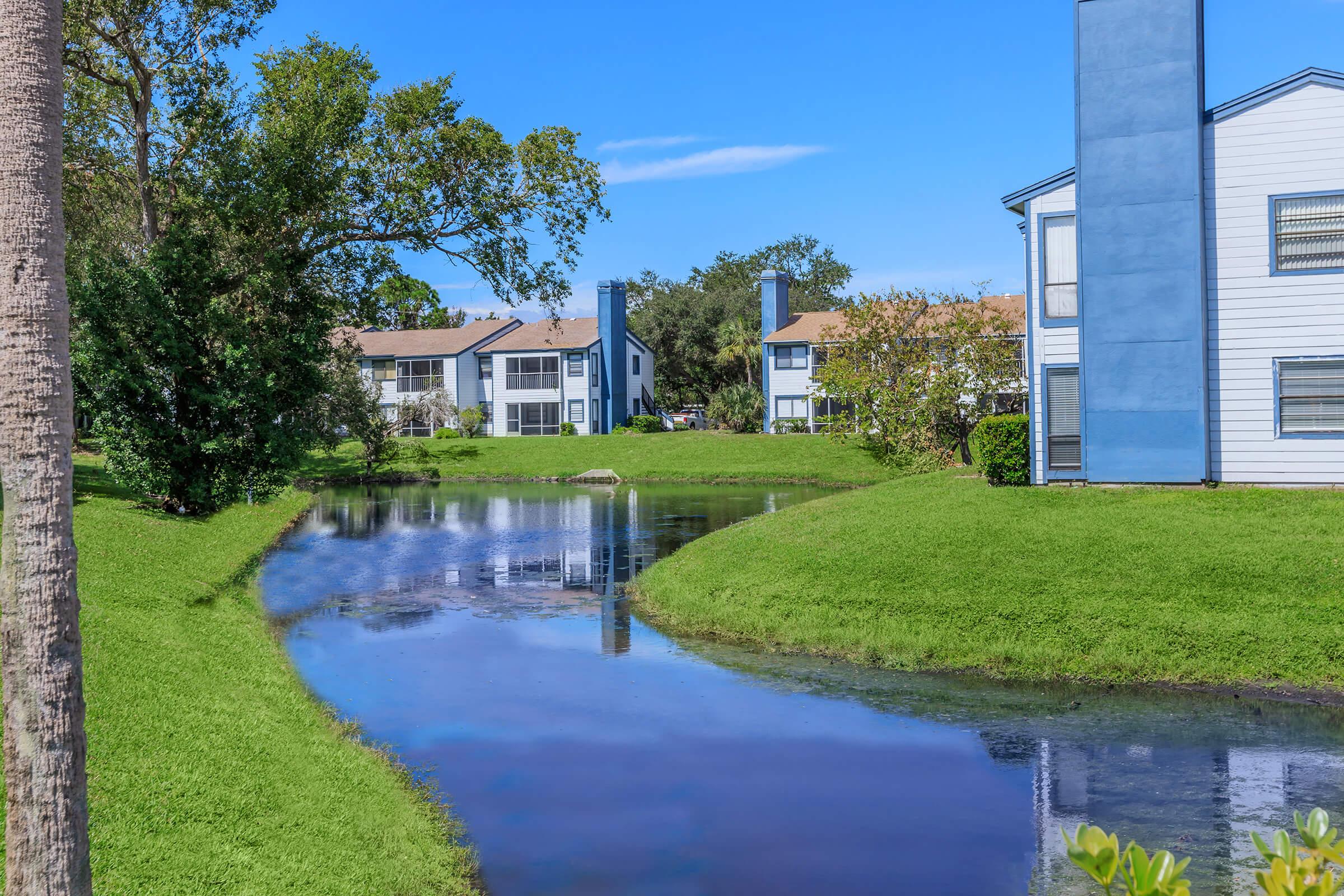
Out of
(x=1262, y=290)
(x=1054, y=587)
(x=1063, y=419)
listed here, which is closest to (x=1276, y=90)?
(x=1262, y=290)

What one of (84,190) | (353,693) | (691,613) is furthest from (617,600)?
(84,190)

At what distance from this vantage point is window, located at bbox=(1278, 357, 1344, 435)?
20625 mm

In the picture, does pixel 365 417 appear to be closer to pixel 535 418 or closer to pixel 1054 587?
pixel 535 418

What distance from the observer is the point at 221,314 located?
26641 millimetres

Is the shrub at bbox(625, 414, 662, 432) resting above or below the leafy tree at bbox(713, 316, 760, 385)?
Result: below

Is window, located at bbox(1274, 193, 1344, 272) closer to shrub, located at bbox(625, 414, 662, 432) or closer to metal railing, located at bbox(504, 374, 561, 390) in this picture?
shrub, located at bbox(625, 414, 662, 432)

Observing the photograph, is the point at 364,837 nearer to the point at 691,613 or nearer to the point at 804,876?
the point at 804,876

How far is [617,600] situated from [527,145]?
44.0 feet

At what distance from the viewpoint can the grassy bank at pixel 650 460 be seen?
159ft

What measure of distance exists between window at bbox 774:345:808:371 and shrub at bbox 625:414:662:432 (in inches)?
339

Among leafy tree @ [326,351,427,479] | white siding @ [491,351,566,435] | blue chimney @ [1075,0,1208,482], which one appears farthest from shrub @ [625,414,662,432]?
blue chimney @ [1075,0,1208,482]

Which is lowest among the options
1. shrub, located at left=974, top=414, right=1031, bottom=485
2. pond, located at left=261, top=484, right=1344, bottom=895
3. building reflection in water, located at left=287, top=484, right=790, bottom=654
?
pond, located at left=261, top=484, right=1344, bottom=895

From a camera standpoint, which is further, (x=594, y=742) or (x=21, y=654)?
(x=594, y=742)

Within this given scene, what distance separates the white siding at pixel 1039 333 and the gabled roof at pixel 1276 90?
123 inches
